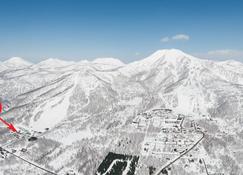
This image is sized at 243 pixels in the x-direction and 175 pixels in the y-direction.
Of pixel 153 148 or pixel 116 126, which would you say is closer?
pixel 153 148

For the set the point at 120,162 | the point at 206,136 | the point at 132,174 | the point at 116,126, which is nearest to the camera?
the point at 132,174

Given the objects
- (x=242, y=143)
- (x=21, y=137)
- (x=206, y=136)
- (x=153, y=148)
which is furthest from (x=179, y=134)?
(x=21, y=137)

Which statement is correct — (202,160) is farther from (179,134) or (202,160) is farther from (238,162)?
(179,134)

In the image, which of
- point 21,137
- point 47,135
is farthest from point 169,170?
point 21,137

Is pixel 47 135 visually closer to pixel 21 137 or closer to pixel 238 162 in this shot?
pixel 21 137

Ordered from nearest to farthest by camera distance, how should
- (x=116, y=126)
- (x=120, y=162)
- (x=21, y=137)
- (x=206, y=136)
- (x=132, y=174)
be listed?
(x=132, y=174)
(x=120, y=162)
(x=206, y=136)
(x=21, y=137)
(x=116, y=126)

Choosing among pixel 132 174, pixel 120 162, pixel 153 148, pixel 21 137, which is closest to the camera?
pixel 132 174

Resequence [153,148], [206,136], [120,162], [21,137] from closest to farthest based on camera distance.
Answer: [120,162]
[153,148]
[206,136]
[21,137]

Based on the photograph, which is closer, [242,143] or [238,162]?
[238,162]
